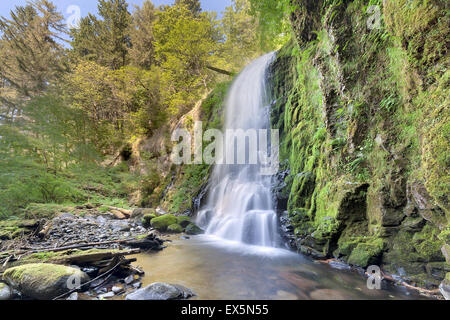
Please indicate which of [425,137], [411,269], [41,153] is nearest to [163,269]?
[411,269]

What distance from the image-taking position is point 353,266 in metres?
3.92

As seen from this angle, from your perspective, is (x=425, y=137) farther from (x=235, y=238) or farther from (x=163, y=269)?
Answer: (x=235, y=238)

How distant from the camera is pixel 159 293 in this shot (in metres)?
2.80

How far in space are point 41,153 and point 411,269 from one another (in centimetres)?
1322

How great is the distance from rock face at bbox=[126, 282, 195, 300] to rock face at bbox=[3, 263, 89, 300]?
85 centimetres

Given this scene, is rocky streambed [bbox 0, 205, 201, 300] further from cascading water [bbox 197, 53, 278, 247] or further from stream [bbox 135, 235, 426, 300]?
cascading water [bbox 197, 53, 278, 247]

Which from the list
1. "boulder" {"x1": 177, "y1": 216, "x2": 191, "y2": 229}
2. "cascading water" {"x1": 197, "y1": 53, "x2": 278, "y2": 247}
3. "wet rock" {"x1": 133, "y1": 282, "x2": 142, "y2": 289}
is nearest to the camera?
"wet rock" {"x1": 133, "y1": 282, "x2": 142, "y2": 289}

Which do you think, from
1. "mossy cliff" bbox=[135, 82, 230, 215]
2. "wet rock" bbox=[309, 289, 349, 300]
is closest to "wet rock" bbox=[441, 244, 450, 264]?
"wet rock" bbox=[309, 289, 349, 300]

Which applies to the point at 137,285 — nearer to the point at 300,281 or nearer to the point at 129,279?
the point at 129,279

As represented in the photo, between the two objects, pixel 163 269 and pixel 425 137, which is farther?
pixel 163 269

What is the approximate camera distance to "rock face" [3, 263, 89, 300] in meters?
2.70

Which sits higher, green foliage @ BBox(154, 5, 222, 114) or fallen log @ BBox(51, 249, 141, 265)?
green foliage @ BBox(154, 5, 222, 114)

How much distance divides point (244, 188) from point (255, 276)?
185 inches
